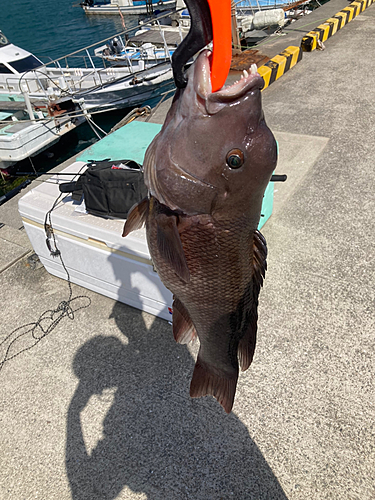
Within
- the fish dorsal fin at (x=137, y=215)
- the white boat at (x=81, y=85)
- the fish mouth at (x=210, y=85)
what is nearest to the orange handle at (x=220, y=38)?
the fish mouth at (x=210, y=85)

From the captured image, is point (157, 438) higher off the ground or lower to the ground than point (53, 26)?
lower

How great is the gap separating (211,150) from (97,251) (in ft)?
8.69

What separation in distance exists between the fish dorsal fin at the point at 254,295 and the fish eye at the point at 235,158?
15.3 inches

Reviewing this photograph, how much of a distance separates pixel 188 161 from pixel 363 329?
302cm

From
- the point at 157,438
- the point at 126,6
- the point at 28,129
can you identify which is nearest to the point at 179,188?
the point at 157,438

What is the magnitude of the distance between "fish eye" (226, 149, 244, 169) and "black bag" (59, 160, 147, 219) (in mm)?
2115

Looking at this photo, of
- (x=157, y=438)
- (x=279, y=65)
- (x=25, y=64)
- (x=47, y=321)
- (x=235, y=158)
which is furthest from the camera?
(x=25, y=64)

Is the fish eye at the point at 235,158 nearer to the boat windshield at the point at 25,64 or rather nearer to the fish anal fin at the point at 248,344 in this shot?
the fish anal fin at the point at 248,344

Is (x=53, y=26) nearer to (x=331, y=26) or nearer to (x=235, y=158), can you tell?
(x=331, y=26)

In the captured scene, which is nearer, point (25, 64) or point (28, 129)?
point (28, 129)

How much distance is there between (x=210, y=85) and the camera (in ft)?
4.19

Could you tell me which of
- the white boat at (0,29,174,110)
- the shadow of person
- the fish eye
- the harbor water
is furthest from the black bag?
the harbor water

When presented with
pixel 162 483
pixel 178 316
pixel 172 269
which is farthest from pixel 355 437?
pixel 172 269

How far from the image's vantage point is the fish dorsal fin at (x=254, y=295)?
1.71 metres
